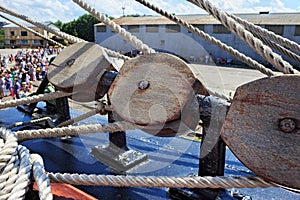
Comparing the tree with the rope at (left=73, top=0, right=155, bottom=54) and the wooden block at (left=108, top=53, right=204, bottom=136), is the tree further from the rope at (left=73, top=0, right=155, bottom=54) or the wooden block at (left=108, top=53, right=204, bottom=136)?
the wooden block at (left=108, top=53, right=204, bottom=136)

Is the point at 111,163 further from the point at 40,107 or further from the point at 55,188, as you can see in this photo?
the point at 40,107

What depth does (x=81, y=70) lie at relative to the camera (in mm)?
1187

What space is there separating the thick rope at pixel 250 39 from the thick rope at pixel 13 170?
2.02 feet

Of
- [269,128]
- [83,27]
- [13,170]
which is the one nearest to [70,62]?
[13,170]

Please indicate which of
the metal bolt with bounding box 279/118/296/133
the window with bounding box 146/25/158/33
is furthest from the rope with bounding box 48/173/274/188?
the window with bounding box 146/25/158/33

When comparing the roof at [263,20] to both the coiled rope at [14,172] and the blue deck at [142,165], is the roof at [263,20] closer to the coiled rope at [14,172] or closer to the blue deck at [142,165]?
the blue deck at [142,165]

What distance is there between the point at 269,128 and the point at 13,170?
2.06ft

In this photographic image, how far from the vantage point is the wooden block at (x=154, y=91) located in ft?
2.84

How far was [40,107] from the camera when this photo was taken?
2.72m

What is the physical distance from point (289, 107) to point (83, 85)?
2.54 ft

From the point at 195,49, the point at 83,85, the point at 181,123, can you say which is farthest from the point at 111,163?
the point at 195,49

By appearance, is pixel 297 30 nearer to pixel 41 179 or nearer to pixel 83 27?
pixel 41 179

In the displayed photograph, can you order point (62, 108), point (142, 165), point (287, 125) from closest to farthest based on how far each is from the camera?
point (287, 125) < point (142, 165) < point (62, 108)

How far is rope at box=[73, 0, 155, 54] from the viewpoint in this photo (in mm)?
978
